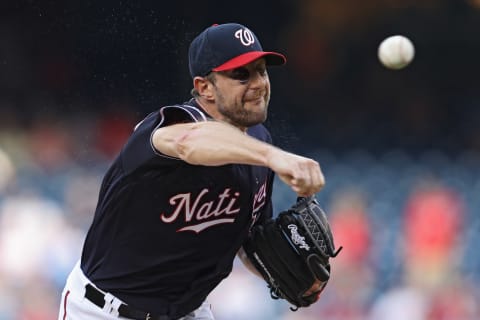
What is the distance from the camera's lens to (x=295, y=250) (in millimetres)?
2645

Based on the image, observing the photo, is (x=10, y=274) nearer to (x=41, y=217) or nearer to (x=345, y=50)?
(x=41, y=217)

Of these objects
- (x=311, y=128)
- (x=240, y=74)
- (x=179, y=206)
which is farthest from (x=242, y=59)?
(x=311, y=128)

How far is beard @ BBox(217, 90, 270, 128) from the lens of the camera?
2387 millimetres

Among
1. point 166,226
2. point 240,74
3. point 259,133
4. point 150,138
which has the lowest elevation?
point 166,226

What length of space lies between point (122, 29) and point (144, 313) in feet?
13.4

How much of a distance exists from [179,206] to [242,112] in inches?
13.0

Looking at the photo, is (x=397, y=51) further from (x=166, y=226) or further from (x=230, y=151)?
(x=230, y=151)

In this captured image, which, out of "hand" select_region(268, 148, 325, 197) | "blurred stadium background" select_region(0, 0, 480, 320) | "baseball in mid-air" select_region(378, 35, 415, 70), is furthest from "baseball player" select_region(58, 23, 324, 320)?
"baseball in mid-air" select_region(378, 35, 415, 70)

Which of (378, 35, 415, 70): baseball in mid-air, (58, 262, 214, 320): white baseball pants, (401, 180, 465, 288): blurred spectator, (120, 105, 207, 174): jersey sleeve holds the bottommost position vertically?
(401, 180, 465, 288): blurred spectator

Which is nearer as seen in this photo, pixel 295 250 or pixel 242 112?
pixel 242 112

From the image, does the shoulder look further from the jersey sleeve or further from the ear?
the jersey sleeve

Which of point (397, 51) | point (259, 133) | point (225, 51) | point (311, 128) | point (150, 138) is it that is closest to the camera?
point (150, 138)

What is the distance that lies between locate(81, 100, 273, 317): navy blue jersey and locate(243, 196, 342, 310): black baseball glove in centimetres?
8

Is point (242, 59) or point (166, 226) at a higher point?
point (242, 59)
